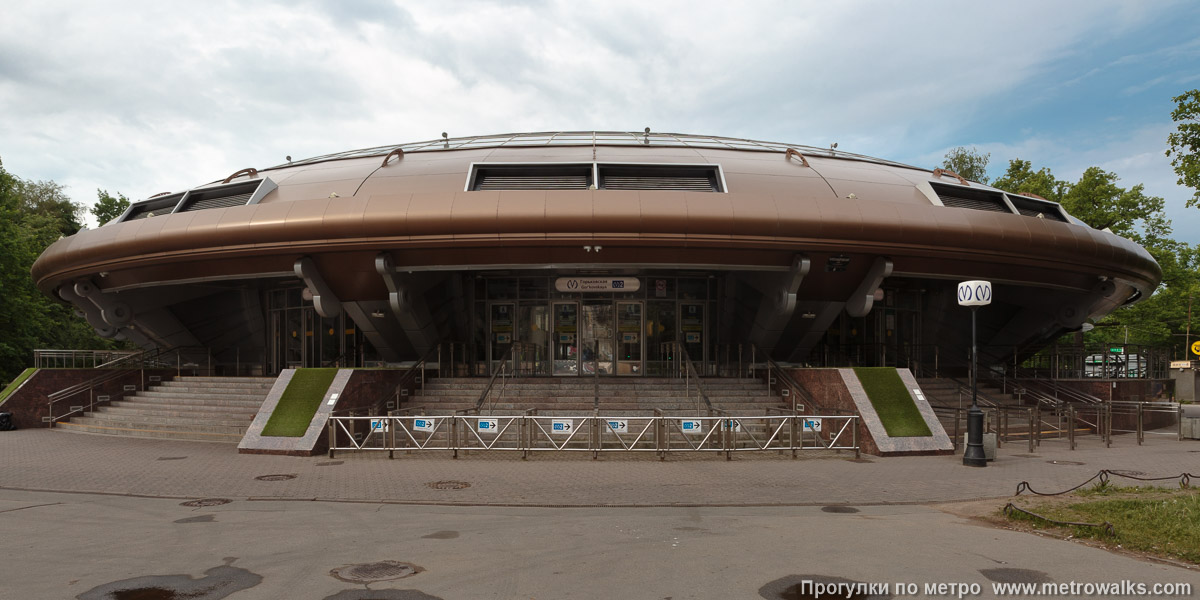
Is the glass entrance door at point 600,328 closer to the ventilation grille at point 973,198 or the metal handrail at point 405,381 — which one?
the metal handrail at point 405,381

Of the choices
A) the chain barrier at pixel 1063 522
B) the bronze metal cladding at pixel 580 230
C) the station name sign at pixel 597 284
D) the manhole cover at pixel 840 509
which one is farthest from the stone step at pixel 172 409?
the chain barrier at pixel 1063 522

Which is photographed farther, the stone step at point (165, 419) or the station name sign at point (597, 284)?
the station name sign at point (597, 284)

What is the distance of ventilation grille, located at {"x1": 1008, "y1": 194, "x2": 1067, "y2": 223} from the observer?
2516cm

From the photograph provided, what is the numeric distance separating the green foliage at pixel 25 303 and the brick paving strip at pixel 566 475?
78.6 feet

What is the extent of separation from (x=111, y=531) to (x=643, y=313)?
19.2 meters

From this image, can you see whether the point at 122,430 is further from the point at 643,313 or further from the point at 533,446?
the point at 643,313

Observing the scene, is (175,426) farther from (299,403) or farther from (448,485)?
(448,485)

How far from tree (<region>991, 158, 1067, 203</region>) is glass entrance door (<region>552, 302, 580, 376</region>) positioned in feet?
99.3

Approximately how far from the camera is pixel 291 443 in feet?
53.5

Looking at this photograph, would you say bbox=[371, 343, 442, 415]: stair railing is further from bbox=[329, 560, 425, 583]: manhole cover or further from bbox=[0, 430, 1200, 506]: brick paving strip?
bbox=[329, 560, 425, 583]: manhole cover

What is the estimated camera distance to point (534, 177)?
22.4 metres

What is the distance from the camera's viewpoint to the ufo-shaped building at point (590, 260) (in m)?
19.8

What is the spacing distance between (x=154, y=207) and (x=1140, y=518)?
27726 millimetres

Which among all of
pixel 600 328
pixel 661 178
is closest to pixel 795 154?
pixel 661 178
